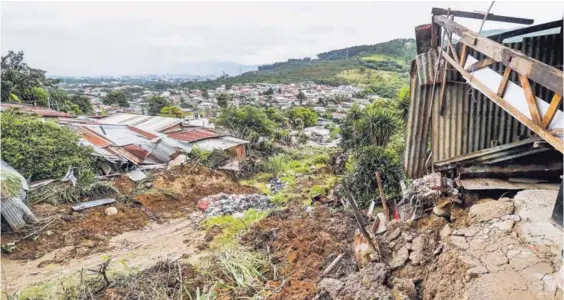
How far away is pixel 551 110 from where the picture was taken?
7.33ft

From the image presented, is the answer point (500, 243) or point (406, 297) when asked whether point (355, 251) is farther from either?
point (500, 243)

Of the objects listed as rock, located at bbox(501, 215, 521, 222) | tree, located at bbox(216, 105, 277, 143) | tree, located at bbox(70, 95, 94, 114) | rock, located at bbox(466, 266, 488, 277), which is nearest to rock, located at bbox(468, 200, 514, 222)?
rock, located at bbox(501, 215, 521, 222)

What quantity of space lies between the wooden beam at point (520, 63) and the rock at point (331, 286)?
9.94 feet

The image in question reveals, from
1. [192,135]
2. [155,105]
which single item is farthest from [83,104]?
[192,135]

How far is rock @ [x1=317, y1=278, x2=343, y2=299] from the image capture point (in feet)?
12.6

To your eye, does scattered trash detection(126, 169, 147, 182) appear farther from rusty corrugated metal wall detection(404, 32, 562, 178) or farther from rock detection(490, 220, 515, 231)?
rock detection(490, 220, 515, 231)

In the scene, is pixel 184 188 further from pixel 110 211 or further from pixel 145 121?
pixel 145 121

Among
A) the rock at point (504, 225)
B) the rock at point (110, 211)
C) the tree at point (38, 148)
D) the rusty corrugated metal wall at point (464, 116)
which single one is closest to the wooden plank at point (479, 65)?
the rusty corrugated metal wall at point (464, 116)

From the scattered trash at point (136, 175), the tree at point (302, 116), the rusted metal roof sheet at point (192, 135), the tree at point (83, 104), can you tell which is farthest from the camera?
the tree at point (302, 116)

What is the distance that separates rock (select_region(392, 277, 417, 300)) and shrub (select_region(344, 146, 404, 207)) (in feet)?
19.8

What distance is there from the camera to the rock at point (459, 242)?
334 centimetres

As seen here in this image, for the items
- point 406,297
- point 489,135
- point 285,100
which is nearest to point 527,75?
point 406,297

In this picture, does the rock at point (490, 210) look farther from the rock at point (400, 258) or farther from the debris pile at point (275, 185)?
the debris pile at point (275, 185)

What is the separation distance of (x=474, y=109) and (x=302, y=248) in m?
3.75
